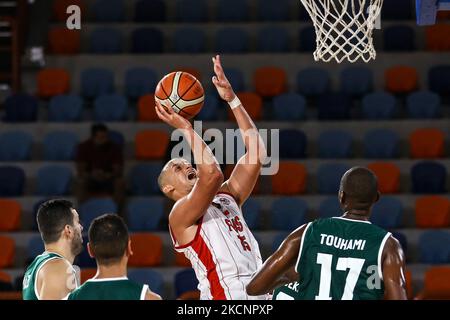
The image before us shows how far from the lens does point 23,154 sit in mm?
11273

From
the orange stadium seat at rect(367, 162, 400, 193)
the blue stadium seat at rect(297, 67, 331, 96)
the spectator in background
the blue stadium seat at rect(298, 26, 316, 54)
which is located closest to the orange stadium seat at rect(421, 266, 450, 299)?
the orange stadium seat at rect(367, 162, 400, 193)

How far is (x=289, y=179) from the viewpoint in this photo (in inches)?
421

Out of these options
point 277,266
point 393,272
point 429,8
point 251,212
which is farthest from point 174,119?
point 251,212

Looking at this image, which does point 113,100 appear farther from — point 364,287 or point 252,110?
point 364,287

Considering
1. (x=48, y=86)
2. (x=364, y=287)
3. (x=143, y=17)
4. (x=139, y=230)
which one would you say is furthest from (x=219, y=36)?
(x=364, y=287)

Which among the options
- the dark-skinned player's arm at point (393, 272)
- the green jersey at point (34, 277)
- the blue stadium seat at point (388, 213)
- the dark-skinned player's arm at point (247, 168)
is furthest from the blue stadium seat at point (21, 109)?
the dark-skinned player's arm at point (393, 272)

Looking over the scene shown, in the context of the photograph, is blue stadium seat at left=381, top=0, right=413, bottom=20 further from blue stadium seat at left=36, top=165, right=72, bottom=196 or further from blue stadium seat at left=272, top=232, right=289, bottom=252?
blue stadium seat at left=36, top=165, right=72, bottom=196

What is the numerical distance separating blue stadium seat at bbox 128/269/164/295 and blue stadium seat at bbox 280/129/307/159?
230 centimetres

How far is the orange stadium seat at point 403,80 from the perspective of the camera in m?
11.8

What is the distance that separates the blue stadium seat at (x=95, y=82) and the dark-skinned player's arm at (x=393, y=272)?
811 centimetres

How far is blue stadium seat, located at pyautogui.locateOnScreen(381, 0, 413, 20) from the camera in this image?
41.9 feet

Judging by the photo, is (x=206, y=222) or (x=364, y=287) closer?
(x=364, y=287)

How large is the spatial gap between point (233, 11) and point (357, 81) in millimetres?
2116

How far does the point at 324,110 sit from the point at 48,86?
3423 mm
